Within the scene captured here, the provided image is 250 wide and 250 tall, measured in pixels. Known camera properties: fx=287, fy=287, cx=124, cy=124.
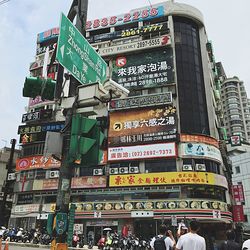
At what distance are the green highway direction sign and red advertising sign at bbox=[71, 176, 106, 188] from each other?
24075mm

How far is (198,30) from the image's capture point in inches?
1399

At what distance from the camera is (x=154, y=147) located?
27.4 metres

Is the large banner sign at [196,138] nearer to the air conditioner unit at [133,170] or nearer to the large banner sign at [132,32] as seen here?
the air conditioner unit at [133,170]

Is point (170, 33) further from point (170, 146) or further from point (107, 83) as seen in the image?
point (107, 83)

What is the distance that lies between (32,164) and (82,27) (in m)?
29.8

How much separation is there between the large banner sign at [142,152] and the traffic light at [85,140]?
2309 centimetres

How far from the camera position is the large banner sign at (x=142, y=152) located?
26.8 m

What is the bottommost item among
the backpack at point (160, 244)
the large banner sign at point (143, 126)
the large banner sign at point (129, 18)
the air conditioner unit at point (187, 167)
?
the backpack at point (160, 244)

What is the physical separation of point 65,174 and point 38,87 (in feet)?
4.41

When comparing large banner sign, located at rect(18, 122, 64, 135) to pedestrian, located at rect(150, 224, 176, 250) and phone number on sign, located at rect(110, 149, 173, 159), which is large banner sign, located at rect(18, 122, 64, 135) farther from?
pedestrian, located at rect(150, 224, 176, 250)

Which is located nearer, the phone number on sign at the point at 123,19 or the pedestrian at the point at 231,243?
the pedestrian at the point at 231,243

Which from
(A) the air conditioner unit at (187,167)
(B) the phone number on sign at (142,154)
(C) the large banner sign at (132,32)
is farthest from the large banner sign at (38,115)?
(A) the air conditioner unit at (187,167)

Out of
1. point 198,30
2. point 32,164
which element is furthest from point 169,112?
point 32,164

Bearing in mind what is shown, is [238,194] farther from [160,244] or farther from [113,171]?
[160,244]
